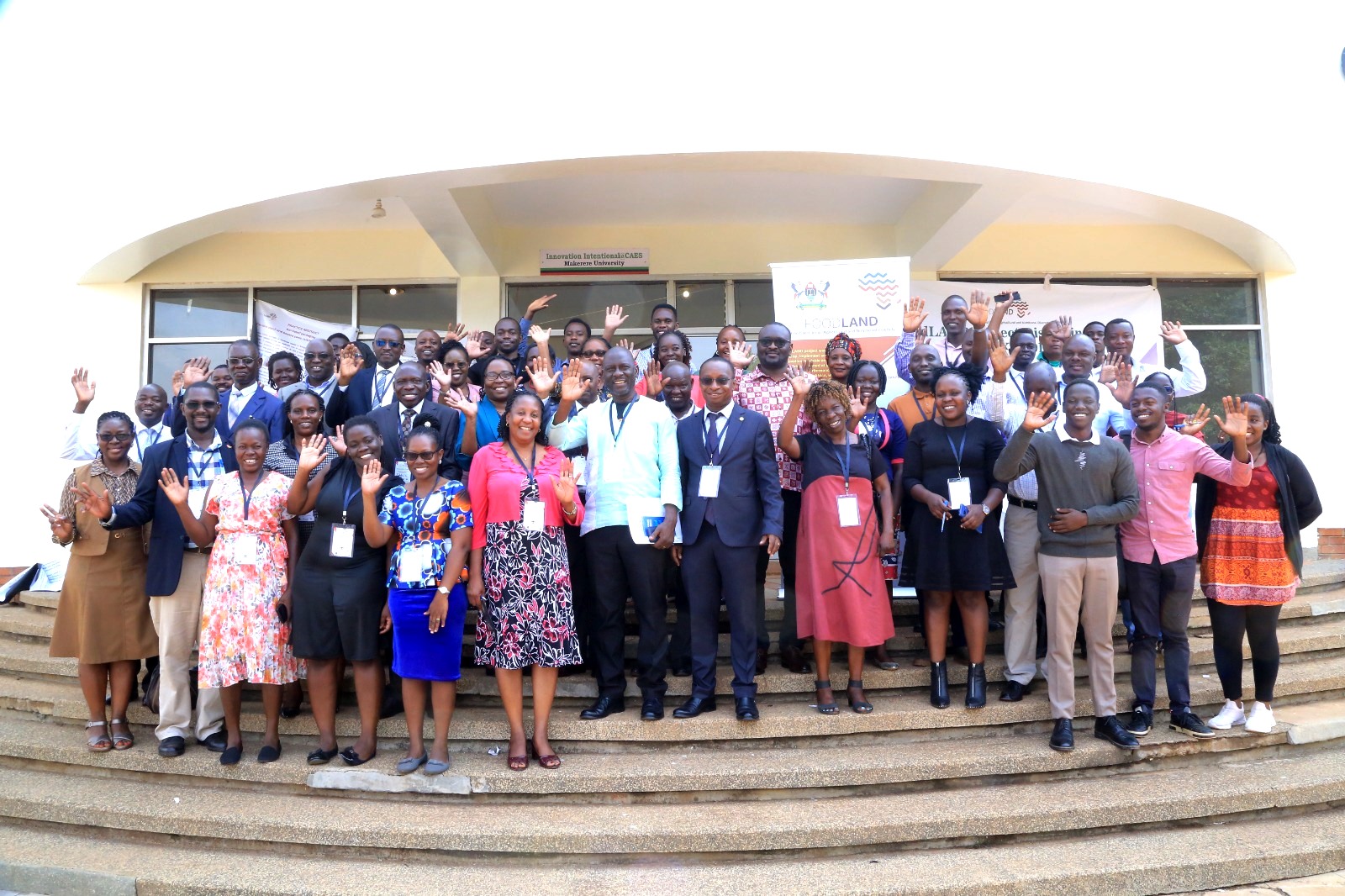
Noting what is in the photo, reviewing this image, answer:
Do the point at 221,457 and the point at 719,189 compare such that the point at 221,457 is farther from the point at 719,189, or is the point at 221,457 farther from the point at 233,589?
the point at 719,189

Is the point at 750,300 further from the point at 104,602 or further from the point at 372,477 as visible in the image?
the point at 104,602

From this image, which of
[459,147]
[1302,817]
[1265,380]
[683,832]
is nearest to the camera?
[683,832]

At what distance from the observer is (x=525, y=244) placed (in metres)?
9.09

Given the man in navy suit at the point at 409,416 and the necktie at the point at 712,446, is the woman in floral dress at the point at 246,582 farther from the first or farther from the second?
the necktie at the point at 712,446

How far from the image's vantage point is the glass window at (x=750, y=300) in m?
9.18

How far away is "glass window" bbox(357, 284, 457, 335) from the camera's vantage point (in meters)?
9.12

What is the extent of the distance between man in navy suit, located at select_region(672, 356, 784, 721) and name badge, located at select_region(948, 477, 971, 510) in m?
0.92

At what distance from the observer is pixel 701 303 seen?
9.19 metres

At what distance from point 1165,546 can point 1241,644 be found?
27.9 inches

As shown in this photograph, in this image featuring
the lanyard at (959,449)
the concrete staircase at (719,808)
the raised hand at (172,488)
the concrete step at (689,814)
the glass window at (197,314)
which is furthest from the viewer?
the glass window at (197,314)

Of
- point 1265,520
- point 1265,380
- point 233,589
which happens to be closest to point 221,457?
point 233,589

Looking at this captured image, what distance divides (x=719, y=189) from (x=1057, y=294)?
378 centimetres

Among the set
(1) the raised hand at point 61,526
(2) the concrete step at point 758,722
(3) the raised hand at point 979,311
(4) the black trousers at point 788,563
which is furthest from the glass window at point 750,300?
(1) the raised hand at point 61,526

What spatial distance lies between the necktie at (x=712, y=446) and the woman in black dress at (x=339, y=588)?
1.57 metres
